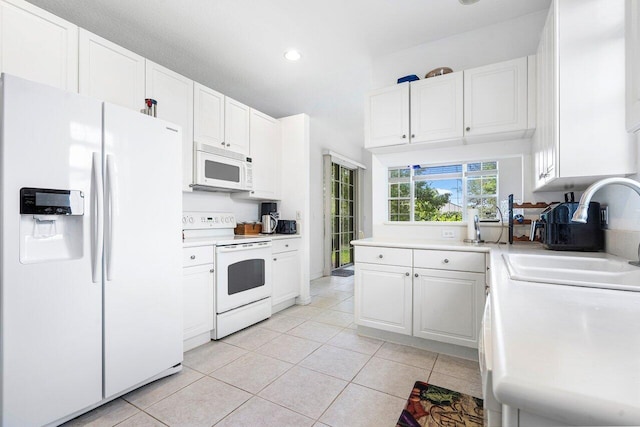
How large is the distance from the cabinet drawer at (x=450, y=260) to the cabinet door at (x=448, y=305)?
0.04m

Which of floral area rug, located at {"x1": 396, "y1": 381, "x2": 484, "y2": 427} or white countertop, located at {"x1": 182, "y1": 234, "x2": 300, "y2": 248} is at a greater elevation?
white countertop, located at {"x1": 182, "y1": 234, "x2": 300, "y2": 248}

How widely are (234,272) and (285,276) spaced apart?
0.81m

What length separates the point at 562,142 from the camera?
159cm

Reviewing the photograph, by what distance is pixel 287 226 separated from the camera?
3.59m

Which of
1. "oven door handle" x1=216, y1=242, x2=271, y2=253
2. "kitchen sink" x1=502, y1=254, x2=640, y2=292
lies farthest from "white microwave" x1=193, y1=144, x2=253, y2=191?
"kitchen sink" x1=502, y1=254, x2=640, y2=292

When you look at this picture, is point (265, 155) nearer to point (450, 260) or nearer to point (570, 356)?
point (450, 260)

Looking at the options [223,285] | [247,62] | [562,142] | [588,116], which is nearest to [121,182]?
[223,285]

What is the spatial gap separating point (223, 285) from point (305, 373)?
1069 millimetres

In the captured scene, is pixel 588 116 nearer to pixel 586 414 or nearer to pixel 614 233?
pixel 614 233

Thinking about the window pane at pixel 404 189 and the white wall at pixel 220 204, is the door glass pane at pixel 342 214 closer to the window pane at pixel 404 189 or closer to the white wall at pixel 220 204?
the white wall at pixel 220 204

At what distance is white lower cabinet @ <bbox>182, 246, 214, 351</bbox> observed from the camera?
2.34 m

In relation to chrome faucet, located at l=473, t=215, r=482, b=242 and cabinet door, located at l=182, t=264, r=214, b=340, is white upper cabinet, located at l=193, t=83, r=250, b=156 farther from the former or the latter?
chrome faucet, located at l=473, t=215, r=482, b=242

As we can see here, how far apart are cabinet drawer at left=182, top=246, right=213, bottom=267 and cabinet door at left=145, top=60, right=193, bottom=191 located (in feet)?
2.07

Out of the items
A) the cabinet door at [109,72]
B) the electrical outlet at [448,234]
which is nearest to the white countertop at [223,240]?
the cabinet door at [109,72]
